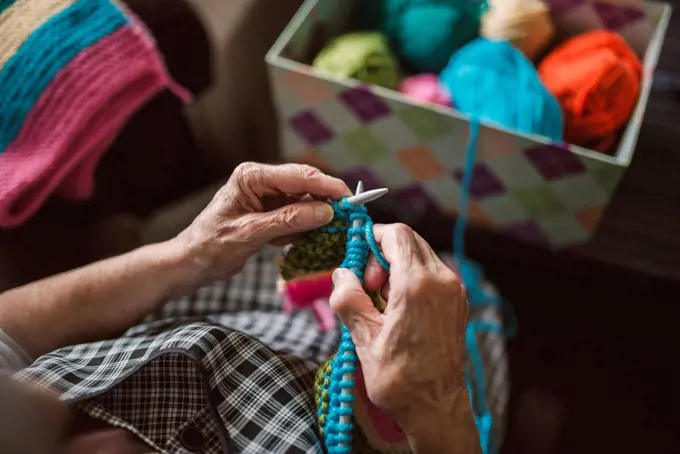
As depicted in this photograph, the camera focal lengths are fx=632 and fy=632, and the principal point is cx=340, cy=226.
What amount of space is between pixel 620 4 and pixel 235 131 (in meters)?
0.57

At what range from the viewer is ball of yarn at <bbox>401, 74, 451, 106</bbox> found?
89 centimetres

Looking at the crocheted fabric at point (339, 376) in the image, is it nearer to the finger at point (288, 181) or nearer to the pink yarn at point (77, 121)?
the finger at point (288, 181)

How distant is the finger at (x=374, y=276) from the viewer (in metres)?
0.51

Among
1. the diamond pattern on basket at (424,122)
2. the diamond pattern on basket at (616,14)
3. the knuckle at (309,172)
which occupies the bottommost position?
the diamond pattern on basket at (424,122)

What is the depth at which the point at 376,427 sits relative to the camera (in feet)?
1.75

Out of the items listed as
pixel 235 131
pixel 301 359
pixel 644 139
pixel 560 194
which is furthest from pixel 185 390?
pixel 644 139

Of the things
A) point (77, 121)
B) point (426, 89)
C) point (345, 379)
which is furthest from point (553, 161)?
point (77, 121)

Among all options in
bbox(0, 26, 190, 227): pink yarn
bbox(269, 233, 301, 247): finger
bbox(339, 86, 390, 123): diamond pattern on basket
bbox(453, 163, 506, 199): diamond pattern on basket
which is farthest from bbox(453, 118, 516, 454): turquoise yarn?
bbox(0, 26, 190, 227): pink yarn

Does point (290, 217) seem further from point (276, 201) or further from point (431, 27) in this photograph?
point (431, 27)

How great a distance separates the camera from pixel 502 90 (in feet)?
2.78

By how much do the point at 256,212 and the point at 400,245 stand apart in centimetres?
15

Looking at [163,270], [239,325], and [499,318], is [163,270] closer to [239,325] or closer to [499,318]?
[239,325]

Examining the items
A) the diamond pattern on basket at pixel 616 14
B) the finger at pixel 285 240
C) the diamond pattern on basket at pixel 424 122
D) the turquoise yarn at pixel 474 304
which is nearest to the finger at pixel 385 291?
the finger at pixel 285 240

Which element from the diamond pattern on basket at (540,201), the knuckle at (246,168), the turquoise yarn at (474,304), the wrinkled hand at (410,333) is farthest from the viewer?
the diamond pattern on basket at (540,201)
